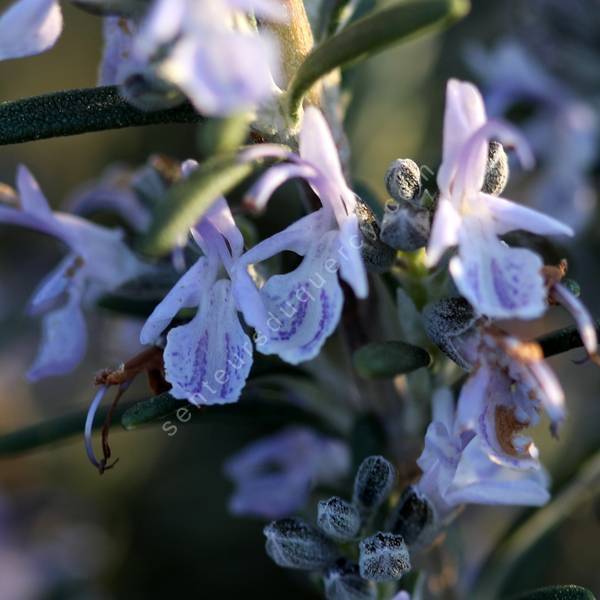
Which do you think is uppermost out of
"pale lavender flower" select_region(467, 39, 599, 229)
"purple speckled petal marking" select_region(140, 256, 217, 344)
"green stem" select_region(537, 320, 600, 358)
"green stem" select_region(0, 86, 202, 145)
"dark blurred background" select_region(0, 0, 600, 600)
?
"green stem" select_region(0, 86, 202, 145)

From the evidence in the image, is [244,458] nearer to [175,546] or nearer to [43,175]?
[175,546]

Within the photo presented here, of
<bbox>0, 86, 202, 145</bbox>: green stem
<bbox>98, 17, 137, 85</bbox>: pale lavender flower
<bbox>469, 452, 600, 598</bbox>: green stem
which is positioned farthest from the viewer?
<bbox>469, 452, 600, 598</bbox>: green stem

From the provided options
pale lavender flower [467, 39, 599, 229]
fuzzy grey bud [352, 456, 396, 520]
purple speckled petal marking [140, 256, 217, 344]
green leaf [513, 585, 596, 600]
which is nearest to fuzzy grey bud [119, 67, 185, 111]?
purple speckled petal marking [140, 256, 217, 344]

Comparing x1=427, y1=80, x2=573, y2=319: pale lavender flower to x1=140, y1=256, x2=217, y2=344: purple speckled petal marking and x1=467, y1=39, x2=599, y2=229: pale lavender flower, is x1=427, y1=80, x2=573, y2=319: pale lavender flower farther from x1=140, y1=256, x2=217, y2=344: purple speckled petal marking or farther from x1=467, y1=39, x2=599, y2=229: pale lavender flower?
x1=467, y1=39, x2=599, y2=229: pale lavender flower

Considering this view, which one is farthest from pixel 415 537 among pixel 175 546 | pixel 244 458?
pixel 175 546

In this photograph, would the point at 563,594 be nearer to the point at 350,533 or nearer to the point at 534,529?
the point at 350,533

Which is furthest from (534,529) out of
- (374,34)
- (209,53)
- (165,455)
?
(165,455)

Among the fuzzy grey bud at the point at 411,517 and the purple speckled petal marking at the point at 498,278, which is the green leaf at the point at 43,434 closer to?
the fuzzy grey bud at the point at 411,517
